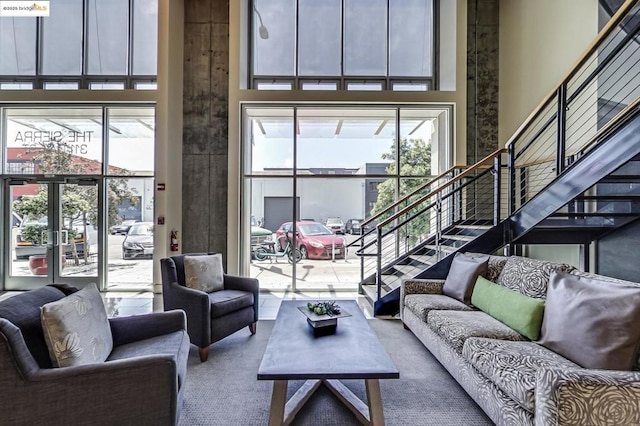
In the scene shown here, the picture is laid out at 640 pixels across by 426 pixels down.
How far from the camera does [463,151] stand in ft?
17.6

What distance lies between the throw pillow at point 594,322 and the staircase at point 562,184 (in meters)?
1.07

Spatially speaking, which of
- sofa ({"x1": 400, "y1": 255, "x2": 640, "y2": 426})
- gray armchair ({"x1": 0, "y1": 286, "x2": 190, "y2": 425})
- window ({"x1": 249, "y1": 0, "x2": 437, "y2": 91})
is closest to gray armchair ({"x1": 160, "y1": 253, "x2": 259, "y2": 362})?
gray armchair ({"x1": 0, "y1": 286, "x2": 190, "y2": 425})

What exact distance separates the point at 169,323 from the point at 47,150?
17.4 feet

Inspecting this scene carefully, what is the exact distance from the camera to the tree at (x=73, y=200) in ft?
17.9

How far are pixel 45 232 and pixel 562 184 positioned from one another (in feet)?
24.9

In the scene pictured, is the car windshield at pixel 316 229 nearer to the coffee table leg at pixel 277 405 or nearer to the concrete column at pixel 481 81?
the concrete column at pixel 481 81

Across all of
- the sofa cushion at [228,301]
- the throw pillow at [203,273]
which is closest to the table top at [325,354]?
the sofa cushion at [228,301]

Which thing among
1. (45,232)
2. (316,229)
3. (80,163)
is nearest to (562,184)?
(316,229)

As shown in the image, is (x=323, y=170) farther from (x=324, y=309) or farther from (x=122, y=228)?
(x=122, y=228)

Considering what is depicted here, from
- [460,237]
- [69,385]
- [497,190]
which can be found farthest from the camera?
[460,237]

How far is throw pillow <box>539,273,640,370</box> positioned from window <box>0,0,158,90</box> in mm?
6524

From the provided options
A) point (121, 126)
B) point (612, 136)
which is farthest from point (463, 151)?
point (121, 126)

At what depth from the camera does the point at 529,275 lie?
2.70 meters

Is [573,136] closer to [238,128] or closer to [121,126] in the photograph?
[238,128]
